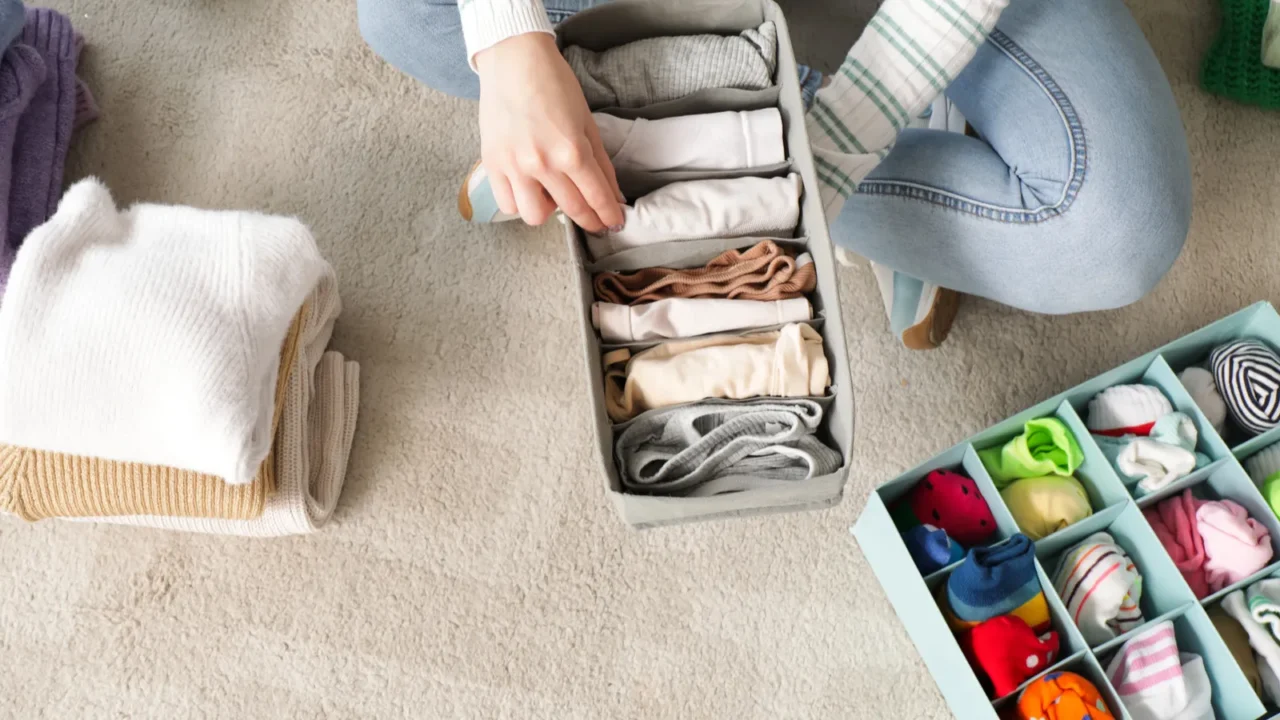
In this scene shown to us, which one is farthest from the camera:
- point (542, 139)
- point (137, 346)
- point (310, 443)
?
point (310, 443)

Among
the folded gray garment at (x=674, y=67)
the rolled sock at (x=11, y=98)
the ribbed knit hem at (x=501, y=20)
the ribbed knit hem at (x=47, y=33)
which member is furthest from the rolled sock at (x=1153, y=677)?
the ribbed knit hem at (x=47, y=33)

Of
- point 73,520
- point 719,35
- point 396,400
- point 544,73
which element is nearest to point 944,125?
point 719,35

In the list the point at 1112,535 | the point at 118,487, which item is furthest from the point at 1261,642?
the point at 118,487

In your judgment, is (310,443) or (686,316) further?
(310,443)

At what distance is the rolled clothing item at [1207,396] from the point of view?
2.92 feet

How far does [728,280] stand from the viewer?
61 centimetres

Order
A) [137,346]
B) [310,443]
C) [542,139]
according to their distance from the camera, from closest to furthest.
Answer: [542,139], [137,346], [310,443]

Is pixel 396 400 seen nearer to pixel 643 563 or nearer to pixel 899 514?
pixel 643 563

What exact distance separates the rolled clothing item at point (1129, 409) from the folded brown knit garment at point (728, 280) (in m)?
0.46

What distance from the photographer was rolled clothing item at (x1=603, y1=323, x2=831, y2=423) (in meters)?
0.58

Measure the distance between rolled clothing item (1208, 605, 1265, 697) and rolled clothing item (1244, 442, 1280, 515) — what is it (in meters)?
0.12

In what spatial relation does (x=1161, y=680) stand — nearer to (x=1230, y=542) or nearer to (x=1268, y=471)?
(x=1230, y=542)

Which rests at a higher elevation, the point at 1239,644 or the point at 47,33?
the point at 1239,644

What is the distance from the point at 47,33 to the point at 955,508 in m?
1.13
